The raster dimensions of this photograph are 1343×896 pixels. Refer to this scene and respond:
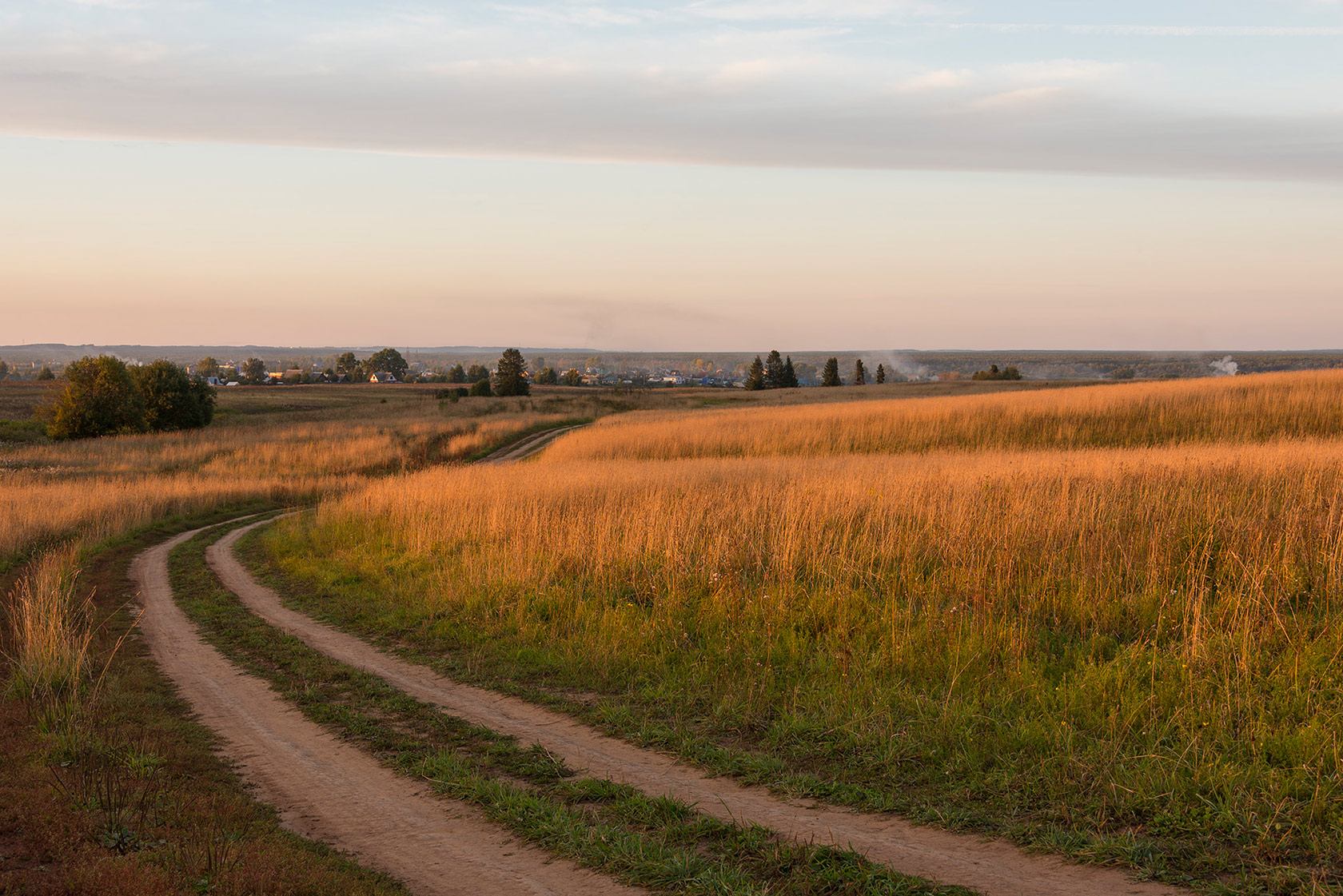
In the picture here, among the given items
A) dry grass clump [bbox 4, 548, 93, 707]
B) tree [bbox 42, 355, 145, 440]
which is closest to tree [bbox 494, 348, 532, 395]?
tree [bbox 42, 355, 145, 440]

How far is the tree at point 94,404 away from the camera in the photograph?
57969mm

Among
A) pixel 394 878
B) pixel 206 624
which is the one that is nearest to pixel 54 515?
pixel 206 624

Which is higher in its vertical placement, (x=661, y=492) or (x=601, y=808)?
(x=661, y=492)

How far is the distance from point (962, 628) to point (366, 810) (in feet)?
17.5

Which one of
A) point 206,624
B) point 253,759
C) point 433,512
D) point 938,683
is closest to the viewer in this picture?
point 253,759

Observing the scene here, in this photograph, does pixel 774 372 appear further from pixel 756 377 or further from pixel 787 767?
pixel 787 767

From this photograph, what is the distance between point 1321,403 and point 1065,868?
24534mm

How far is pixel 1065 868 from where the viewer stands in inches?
194

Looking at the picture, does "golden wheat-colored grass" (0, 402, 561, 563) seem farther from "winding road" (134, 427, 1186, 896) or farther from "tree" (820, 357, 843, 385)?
"tree" (820, 357, 843, 385)

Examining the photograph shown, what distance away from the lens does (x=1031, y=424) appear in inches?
1085

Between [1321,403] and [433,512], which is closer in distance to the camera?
[433,512]

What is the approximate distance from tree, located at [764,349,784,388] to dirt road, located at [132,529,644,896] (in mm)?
124442

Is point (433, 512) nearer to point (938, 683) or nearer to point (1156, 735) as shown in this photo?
point (938, 683)

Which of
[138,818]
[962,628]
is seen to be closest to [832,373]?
[962,628]
